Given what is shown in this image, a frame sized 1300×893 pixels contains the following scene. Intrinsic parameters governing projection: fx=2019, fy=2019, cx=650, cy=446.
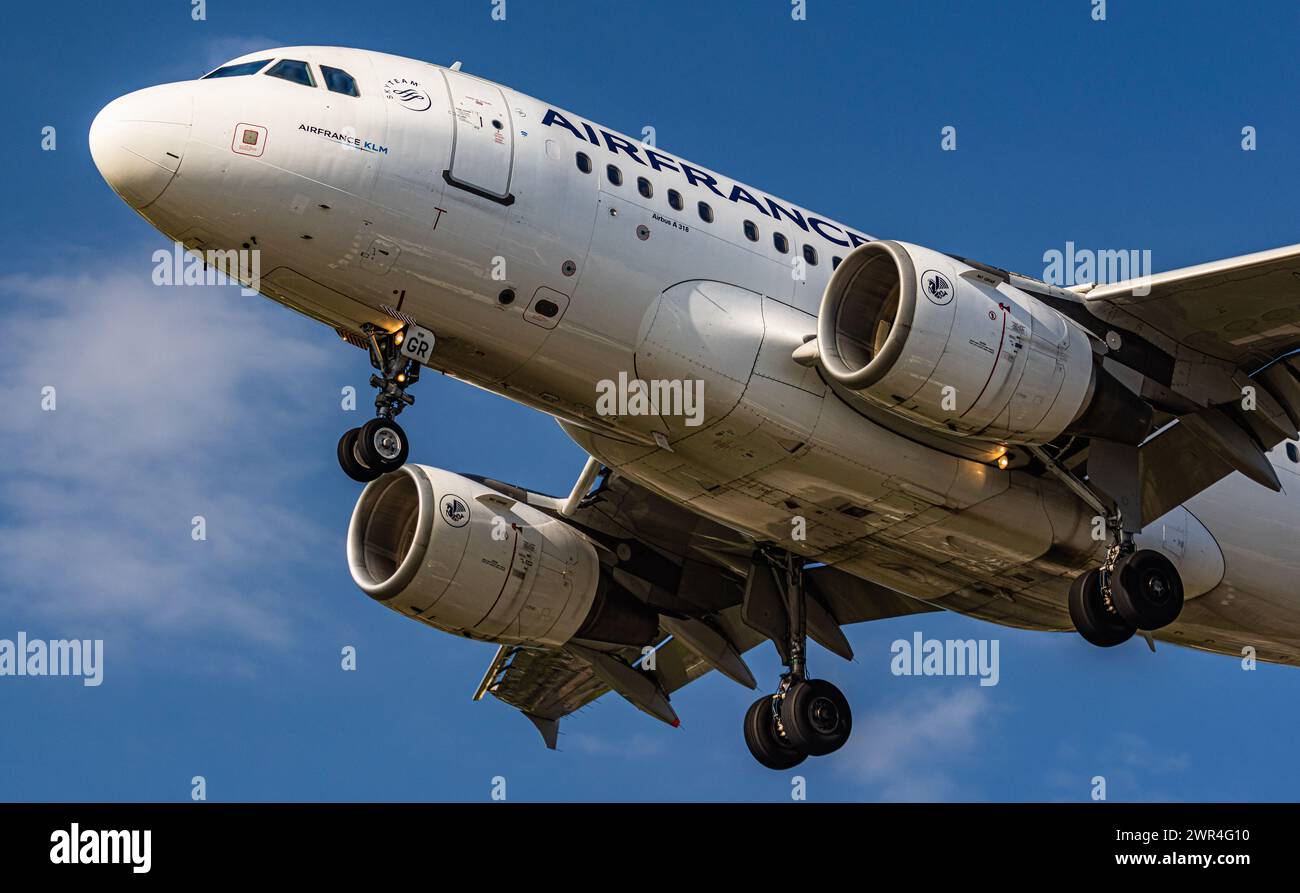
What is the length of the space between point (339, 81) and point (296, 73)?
0.52 m

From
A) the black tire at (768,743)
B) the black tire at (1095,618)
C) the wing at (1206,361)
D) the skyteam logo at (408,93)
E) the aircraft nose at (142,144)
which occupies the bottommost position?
the black tire at (768,743)

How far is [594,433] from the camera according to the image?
87.5ft

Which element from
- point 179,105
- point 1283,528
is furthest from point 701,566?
point 179,105

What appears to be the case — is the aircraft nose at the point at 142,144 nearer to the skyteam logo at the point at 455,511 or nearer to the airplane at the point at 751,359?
the airplane at the point at 751,359

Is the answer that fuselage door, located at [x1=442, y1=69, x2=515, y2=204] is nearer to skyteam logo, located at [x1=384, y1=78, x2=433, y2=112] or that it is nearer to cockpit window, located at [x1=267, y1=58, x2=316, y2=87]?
skyteam logo, located at [x1=384, y1=78, x2=433, y2=112]

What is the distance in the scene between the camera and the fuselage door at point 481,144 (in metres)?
23.9

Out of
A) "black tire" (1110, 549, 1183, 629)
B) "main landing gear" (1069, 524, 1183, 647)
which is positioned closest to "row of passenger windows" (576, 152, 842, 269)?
"main landing gear" (1069, 524, 1183, 647)

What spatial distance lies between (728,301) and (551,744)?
11.0 meters

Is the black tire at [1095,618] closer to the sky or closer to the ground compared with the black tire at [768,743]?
closer to the sky

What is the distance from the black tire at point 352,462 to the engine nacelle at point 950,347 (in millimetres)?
5621

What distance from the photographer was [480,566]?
29203mm

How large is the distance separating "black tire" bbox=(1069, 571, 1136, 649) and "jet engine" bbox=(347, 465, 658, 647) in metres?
7.21

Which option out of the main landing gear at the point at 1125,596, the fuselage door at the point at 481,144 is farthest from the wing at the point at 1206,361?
the fuselage door at the point at 481,144

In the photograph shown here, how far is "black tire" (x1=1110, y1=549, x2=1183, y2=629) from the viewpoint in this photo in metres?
25.5
